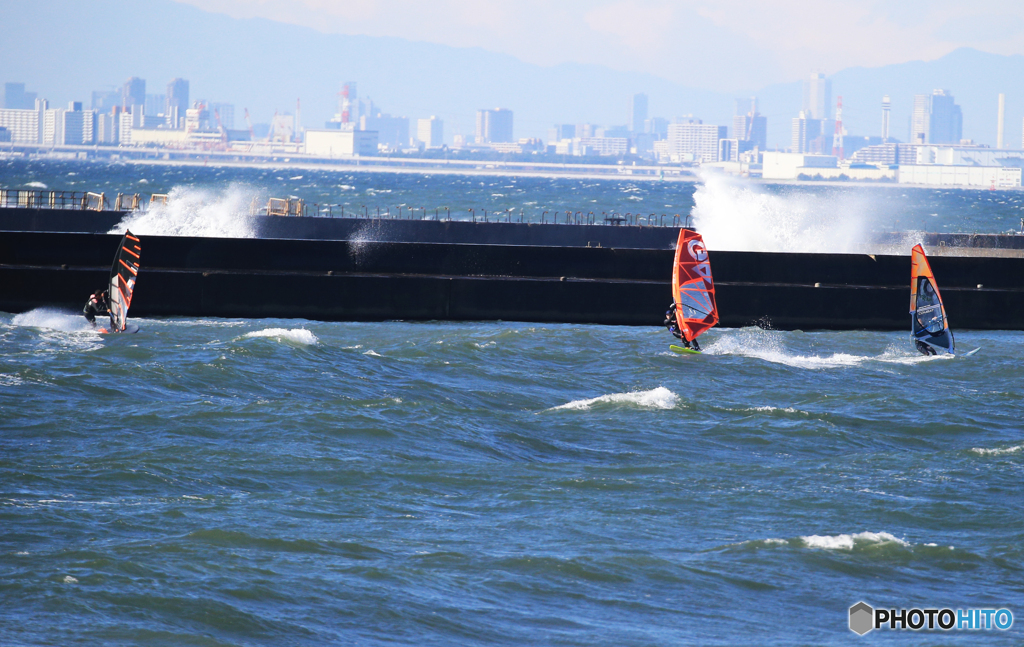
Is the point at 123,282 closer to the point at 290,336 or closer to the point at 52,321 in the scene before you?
the point at 52,321

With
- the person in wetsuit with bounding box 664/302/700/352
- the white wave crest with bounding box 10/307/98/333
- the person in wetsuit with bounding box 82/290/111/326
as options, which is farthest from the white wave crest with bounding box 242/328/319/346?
the person in wetsuit with bounding box 664/302/700/352

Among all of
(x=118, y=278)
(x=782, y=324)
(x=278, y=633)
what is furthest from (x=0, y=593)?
(x=782, y=324)

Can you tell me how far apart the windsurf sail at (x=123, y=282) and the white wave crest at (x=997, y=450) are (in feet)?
48.4

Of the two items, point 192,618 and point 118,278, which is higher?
point 118,278

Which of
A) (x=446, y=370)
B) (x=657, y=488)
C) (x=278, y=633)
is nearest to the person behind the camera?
(x=278, y=633)

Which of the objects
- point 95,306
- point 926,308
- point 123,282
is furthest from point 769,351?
point 95,306

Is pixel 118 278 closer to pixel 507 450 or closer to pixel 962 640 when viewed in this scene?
pixel 507 450

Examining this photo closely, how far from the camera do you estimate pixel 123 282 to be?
2155 centimetres

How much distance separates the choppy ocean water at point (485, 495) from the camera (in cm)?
909

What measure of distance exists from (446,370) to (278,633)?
10.9 meters

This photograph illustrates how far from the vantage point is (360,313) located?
965 inches
